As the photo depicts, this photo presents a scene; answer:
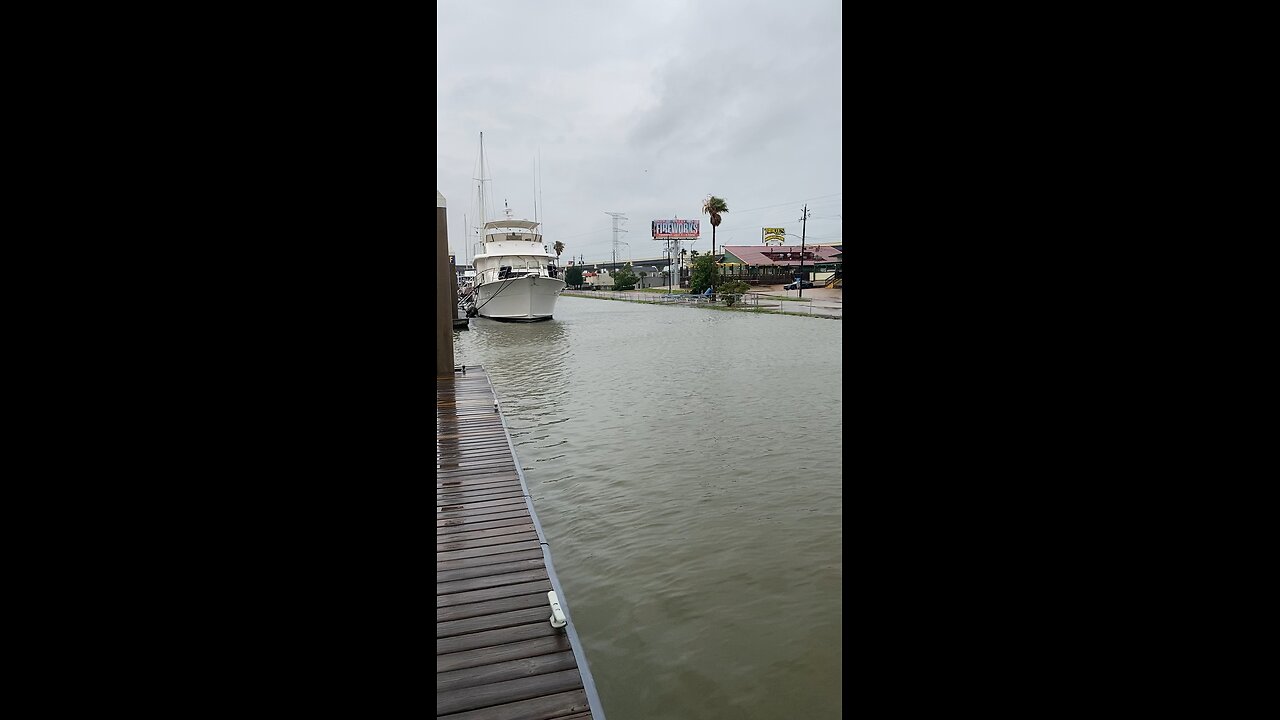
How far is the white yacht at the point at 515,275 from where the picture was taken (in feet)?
111

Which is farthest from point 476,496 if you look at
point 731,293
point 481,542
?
point 731,293

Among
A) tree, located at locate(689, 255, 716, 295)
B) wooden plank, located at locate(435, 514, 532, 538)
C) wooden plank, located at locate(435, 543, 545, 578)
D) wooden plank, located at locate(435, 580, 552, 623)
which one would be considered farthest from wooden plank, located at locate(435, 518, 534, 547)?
tree, located at locate(689, 255, 716, 295)

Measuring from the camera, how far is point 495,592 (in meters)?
3.78

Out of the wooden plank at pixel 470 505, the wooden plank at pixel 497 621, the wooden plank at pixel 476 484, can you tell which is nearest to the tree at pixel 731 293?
the wooden plank at pixel 476 484

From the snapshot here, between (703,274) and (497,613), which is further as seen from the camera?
(703,274)

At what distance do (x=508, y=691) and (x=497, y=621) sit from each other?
623 mm

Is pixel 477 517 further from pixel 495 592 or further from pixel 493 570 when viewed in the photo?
pixel 495 592

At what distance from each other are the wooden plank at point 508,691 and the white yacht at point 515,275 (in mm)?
30826

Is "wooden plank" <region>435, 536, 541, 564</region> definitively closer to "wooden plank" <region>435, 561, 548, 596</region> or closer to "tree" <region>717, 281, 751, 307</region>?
"wooden plank" <region>435, 561, 548, 596</region>
